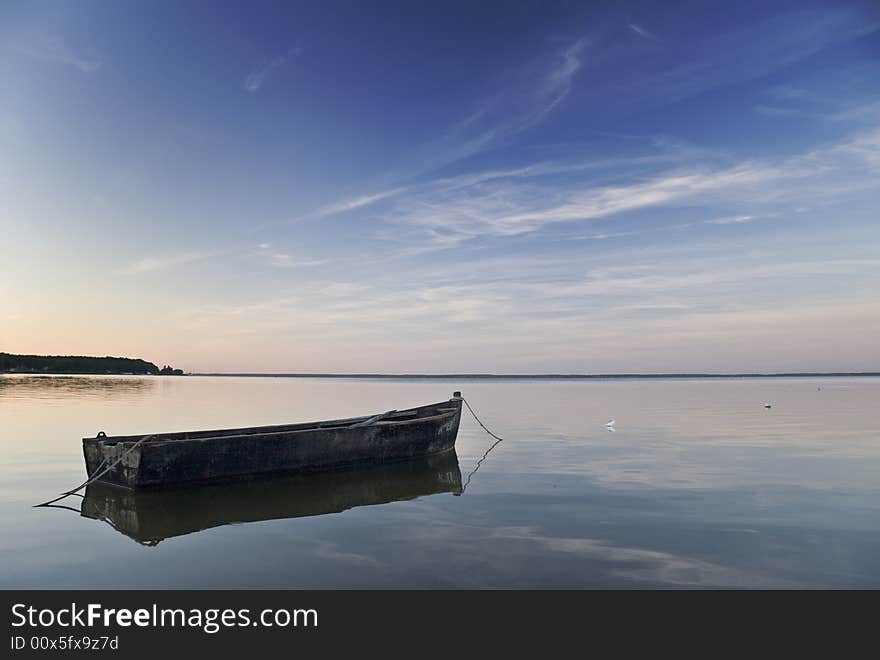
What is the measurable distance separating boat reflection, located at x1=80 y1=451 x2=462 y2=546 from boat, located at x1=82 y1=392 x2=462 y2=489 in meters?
0.26

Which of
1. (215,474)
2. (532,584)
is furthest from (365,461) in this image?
(532,584)

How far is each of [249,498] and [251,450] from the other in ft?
5.20

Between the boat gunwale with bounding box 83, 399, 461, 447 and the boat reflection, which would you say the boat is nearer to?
the boat gunwale with bounding box 83, 399, 461, 447

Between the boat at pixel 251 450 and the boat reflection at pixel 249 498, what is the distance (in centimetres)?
26

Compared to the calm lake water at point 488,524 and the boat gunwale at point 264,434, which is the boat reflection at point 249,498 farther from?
the boat gunwale at point 264,434

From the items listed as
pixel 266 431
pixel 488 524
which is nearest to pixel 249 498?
pixel 266 431

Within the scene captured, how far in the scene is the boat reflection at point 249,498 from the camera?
406 inches

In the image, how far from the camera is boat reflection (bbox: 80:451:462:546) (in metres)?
10.3

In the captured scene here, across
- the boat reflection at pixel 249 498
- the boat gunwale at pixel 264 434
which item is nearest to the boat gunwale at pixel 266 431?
the boat gunwale at pixel 264 434

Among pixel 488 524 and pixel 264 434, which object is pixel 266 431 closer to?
pixel 264 434

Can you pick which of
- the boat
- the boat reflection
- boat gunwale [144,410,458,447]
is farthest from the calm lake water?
boat gunwale [144,410,458,447]
